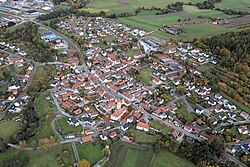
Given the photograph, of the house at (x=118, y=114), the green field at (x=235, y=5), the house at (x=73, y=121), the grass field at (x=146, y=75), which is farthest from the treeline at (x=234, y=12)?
the house at (x=73, y=121)

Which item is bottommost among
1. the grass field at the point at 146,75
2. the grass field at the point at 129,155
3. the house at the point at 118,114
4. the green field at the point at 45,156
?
the grass field at the point at 129,155

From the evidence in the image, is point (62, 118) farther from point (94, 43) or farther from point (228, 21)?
point (228, 21)

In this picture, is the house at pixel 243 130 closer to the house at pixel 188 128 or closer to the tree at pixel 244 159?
the tree at pixel 244 159

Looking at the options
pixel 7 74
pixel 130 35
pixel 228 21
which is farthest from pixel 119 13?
pixel 7 74

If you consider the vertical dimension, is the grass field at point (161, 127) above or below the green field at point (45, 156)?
above

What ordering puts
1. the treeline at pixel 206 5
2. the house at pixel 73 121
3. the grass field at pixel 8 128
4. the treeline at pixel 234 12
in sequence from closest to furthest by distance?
1. the grass field at pixel 8 128
2. the house at pixel 73 121
3. the treeline at pixel 234 12
4. the treeline at pixel 206 5

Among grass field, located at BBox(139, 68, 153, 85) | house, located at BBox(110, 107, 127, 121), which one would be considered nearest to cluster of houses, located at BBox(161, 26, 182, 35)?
grass field, located at BBox(139, 68, 153, 85)
